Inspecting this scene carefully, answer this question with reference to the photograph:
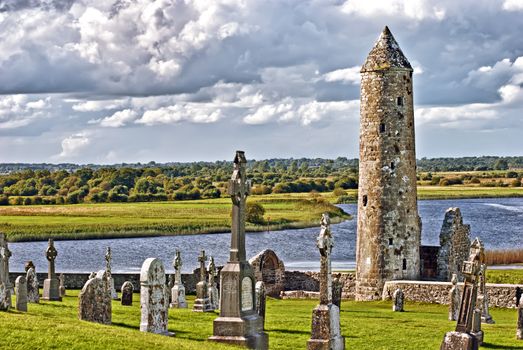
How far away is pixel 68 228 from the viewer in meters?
82.6

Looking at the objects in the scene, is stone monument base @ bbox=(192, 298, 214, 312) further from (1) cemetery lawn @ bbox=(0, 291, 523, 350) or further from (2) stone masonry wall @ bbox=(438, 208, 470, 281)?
(2) stone masonry wall @ bbox=(438, 208, 470, 281)

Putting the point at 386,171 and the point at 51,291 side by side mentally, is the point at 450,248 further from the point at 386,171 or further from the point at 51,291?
the point at 51,291

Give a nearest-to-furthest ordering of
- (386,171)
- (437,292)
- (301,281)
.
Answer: (437,292)
(386,171)
(301,281)

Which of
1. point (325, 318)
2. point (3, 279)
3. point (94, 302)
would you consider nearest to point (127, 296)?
point (94, 302)

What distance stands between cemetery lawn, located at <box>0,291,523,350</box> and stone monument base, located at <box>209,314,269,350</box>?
0.37 metres

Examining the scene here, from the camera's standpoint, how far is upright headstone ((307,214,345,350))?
18.7 meters

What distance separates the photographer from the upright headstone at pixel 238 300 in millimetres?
17594

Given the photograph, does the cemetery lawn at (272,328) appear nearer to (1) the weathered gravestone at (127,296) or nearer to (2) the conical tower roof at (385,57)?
(1) the weathered gravestone at (127,296)

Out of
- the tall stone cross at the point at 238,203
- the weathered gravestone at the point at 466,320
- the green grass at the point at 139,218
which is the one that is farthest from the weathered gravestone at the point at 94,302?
the green grass at the point at 139,218

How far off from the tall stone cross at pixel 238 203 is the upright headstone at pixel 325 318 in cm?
171

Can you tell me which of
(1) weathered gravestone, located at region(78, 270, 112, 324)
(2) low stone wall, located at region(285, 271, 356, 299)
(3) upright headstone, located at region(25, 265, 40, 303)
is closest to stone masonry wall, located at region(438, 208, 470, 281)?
(2) low stone wall, located at region(285, 271, 356, 299)

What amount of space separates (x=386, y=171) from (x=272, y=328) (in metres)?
13.6

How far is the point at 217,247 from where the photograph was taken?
2741 inches

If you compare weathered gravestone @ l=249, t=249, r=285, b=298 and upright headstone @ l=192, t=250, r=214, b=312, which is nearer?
upright headstone @ l=192, t=250, r=214, b=312
